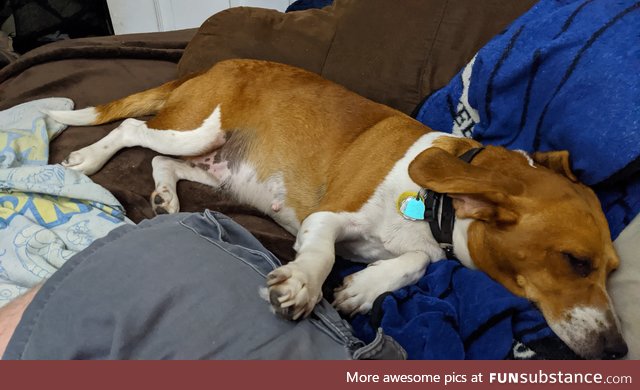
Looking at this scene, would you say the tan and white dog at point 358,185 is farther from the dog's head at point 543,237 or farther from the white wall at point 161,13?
the white wall at point 161,13

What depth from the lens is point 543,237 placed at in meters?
1.45

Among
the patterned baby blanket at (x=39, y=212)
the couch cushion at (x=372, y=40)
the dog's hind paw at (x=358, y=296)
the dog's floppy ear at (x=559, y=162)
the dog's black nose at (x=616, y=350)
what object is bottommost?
the dog's hind paw at (x=358, y=296)

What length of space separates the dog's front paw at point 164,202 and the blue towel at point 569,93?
40.1 inches

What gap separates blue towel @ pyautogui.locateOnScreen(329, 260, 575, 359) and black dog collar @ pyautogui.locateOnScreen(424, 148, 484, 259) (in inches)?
5.0

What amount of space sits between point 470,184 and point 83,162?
1.43 meters

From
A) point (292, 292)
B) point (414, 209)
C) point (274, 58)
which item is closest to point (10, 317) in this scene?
point (292, 292)

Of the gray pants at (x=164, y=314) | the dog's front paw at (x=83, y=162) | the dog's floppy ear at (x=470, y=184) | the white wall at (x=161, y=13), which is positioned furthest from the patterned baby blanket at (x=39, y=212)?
the white wall at (x=161, y=13)

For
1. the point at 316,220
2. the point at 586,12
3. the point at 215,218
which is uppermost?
the point at 586,12

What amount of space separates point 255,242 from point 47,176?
0.87 metres

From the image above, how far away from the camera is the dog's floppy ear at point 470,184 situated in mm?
1476

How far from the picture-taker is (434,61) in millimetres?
2209

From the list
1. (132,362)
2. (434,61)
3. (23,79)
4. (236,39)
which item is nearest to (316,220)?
(132,362)

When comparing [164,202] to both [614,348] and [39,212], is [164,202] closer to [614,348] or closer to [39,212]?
[39,212]

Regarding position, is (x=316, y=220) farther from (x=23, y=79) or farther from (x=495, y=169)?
(x=23, y=79)
